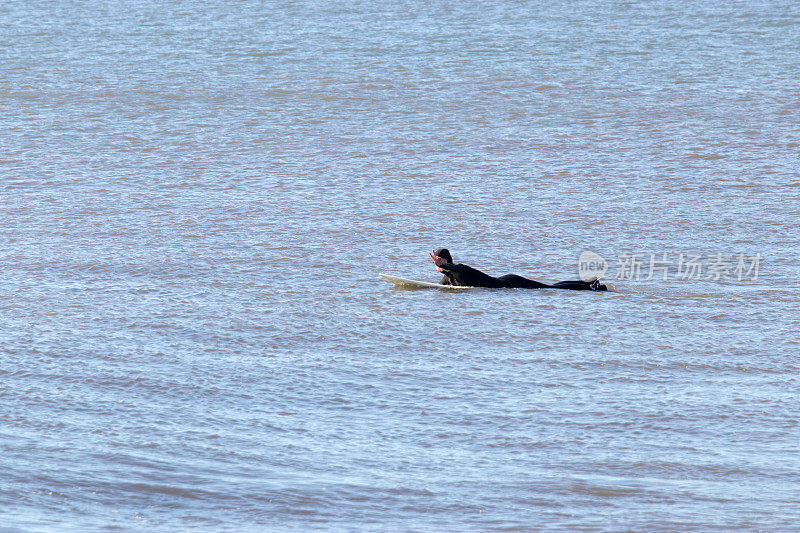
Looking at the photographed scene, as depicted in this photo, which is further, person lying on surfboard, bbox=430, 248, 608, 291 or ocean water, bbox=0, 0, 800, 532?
person lying on surfboard, bbox=430, 248, 608, 291

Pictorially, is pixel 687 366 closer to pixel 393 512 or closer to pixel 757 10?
pixel 393 512

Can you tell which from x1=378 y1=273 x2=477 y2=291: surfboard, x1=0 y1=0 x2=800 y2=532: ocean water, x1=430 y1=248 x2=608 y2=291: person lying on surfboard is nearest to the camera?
x1=0 y1=0 x2=800 y2=532: ocean water

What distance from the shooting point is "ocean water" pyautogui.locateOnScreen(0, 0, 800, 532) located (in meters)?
5.84

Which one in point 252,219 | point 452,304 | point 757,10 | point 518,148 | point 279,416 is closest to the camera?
point 279,416

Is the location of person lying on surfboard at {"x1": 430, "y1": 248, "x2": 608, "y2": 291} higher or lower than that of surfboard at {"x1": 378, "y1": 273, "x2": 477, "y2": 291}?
higher

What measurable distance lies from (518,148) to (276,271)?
21.1ft

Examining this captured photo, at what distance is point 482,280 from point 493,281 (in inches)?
4.1

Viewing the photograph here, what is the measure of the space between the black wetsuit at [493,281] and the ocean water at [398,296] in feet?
0.29

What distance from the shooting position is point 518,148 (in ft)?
52.5

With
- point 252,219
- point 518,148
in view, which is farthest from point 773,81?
point 252,219

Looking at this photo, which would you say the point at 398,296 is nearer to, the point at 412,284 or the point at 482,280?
the point at 412,284

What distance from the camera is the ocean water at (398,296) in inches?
230

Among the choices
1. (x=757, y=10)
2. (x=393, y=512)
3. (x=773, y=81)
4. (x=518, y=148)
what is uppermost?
(x=757, y=10)

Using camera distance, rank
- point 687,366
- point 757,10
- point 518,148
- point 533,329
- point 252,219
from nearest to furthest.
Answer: point 687,366 < point 533,329 < point 252,219 < point 518,148 < point 757,10
